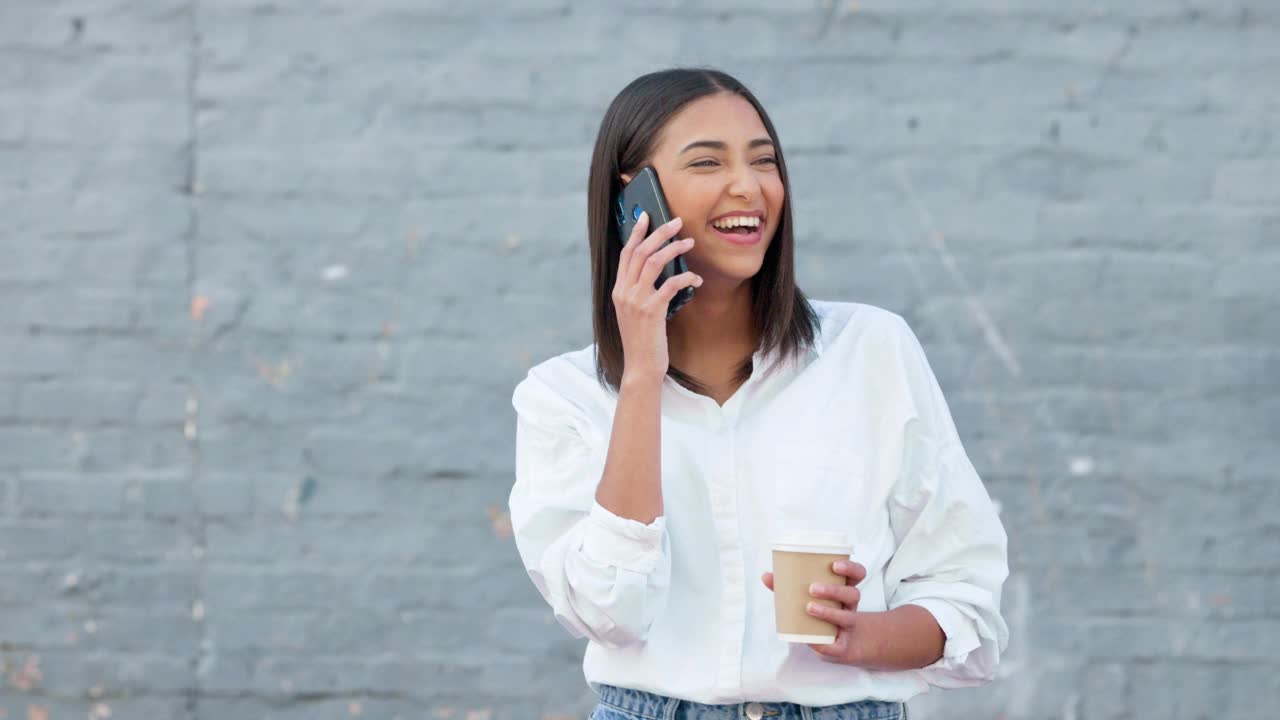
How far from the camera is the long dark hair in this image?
6.30 ft

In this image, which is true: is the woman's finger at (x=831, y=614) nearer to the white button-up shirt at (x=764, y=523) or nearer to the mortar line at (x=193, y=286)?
the white button-up shirt at (x=764, y=523)

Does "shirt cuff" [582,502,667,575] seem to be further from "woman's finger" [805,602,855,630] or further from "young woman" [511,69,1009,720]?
"woman's finger" [805,602,855,630]

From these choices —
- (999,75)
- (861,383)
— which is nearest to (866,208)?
(999,75)

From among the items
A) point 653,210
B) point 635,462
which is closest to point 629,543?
point 635,462

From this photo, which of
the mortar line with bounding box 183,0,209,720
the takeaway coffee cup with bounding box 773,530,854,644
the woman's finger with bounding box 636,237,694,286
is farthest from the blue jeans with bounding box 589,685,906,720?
the mortar line with bounding box 183,0,209,720

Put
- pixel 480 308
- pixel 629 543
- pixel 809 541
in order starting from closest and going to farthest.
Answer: pixel 809 541 < pixel 629 543 < pixel 480 308

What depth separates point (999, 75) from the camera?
Result: 3.38m

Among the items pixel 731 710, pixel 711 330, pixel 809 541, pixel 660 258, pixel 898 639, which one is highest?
pixel 660 258

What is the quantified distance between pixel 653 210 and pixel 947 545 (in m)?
0.57

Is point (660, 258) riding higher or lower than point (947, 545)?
higher

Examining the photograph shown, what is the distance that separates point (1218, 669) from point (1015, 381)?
2.73 ft

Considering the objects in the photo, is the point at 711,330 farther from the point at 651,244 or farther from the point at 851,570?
the point at 851,570

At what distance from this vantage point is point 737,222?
74.7 inches

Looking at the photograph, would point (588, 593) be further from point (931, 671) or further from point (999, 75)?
point (999, 75)
